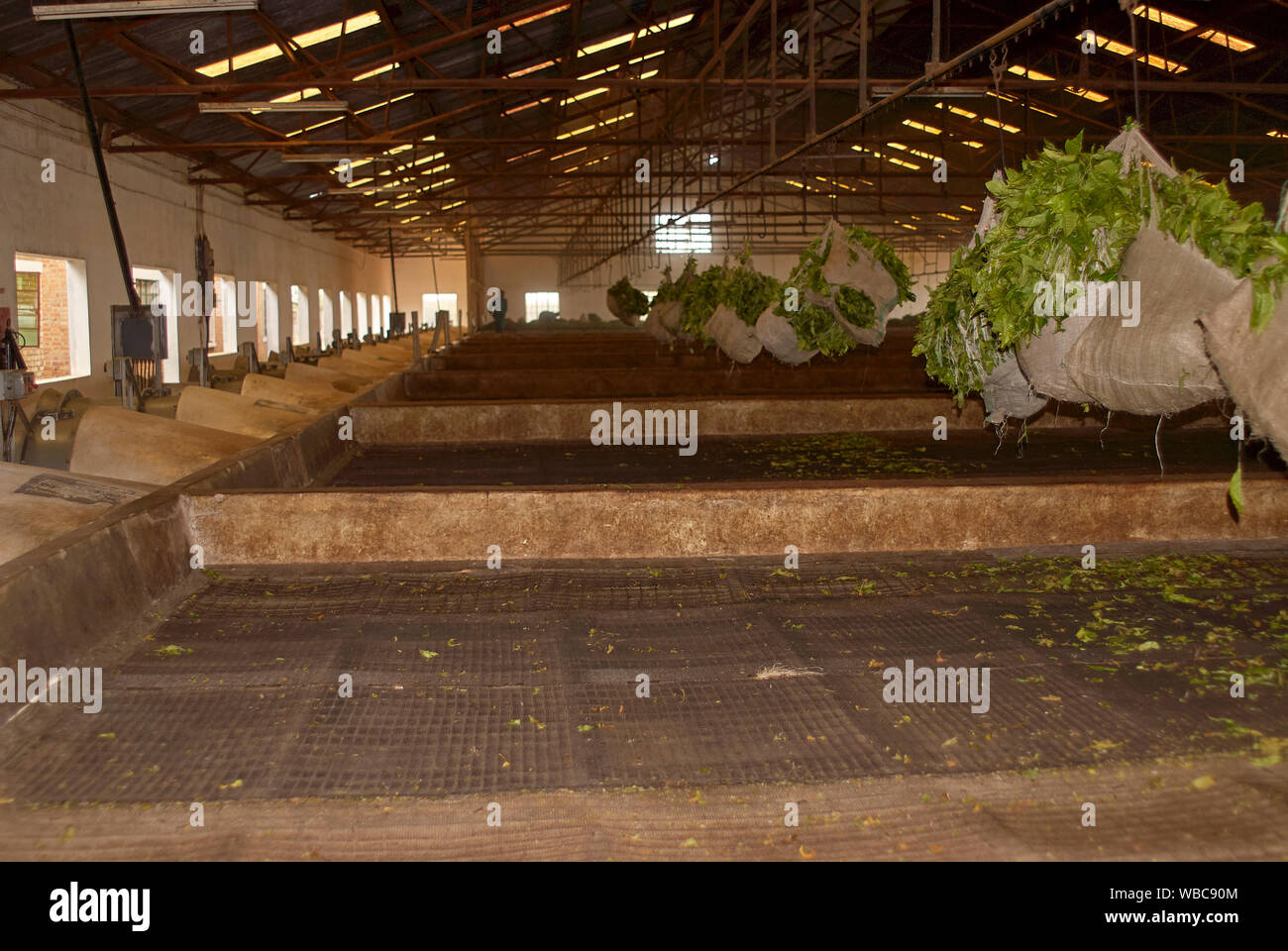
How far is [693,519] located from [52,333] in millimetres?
12298

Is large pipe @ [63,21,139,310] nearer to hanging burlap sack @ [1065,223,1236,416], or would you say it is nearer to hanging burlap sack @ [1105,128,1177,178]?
hanging burlap sack @ [1105,128,1177,178]

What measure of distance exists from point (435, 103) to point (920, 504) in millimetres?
12276

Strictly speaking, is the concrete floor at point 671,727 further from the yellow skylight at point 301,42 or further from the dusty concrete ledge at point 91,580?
the yellow skylight at point 301,42

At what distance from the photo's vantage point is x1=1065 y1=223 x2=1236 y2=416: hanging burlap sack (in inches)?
120

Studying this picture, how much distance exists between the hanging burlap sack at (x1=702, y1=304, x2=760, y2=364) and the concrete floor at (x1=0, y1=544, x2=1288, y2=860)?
4.74m

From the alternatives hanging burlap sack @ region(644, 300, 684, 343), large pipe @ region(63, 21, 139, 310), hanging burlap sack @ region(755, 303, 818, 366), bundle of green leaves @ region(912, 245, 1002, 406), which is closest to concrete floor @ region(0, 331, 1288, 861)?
bundle of green leaves @ region(912, 245, 1002, 406)

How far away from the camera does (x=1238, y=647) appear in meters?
3.44

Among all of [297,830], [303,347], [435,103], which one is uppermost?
[435,103]

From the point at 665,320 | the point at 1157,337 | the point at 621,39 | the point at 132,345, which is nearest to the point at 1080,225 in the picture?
the point at 1157,337

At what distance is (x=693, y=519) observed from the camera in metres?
4.68

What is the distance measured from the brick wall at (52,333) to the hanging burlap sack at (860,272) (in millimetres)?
10017

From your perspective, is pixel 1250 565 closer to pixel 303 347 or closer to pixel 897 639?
pixel 897 639

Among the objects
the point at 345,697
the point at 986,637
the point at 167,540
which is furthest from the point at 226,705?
the point at 986,637

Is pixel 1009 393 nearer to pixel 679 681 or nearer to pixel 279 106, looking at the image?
pixel 679 681
